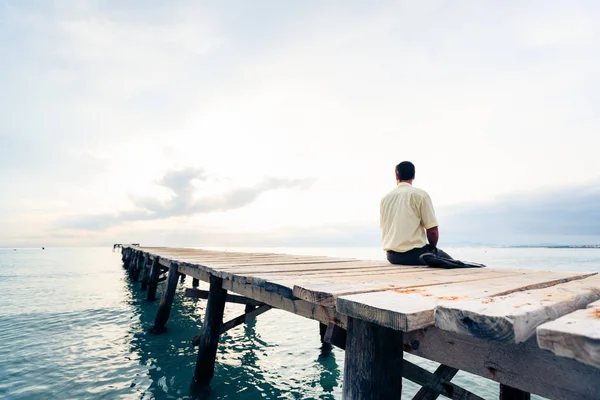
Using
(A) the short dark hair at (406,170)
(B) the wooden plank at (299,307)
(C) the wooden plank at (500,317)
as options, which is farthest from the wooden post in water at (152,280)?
(C) the wooden plank at (500,317)

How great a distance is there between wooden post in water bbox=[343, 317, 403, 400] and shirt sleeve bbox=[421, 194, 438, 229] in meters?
2.96

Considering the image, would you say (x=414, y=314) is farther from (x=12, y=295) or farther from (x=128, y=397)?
(x=12, y=295)

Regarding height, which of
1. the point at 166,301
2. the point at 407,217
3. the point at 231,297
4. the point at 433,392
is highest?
the point at 407,217

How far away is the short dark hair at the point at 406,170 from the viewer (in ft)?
16.7

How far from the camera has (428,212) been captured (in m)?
4.66

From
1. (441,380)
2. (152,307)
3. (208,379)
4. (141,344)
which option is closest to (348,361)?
(441,380)

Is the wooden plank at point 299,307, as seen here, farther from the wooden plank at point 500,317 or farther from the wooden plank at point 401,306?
the wooden plank at point 500,317

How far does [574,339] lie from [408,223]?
3.82 m

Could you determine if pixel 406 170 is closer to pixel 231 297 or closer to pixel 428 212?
pixel 428 212

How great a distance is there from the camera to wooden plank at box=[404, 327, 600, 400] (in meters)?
1.35

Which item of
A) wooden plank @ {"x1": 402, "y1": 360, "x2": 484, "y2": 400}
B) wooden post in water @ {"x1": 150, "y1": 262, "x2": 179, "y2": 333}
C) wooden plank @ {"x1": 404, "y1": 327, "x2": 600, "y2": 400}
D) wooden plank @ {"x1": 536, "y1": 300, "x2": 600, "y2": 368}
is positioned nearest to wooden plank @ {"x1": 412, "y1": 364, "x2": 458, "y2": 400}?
wooden plank @ {"x1": 402, "y1": 360, "x2": 484, "y2": 400}

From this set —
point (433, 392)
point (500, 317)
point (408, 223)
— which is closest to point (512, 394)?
point (433, 392)

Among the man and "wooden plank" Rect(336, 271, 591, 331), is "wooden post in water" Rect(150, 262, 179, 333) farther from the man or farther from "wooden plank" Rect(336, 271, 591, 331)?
"wooden plank" Rect(336, 271, 591, 331)

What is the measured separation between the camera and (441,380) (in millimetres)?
3441
